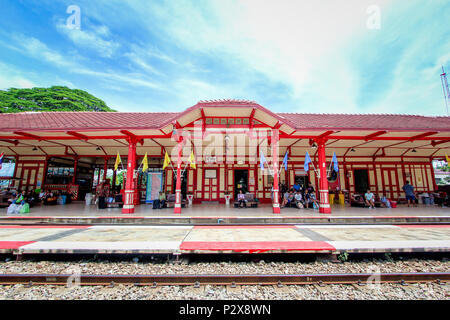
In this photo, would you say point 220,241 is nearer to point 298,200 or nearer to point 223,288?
point 223,288

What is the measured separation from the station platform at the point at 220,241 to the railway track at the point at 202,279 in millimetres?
603

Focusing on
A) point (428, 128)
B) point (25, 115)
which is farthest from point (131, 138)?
point (428, 128)

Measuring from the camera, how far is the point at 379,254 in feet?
14.1

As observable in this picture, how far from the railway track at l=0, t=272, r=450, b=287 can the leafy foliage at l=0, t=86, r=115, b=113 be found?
2420 centimetres

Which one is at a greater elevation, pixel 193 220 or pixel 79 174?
pixel 79 174

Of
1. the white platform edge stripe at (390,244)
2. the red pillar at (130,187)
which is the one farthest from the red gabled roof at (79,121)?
the white platform edge stripe at (390,244)

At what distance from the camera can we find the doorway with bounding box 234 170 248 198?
12633 millimetres

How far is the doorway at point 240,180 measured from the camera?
41.4ft

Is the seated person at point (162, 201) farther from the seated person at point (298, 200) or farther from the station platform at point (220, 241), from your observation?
the seated person at point (298, 200)

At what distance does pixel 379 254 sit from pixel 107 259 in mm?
6345

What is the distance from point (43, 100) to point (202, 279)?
28.0 m

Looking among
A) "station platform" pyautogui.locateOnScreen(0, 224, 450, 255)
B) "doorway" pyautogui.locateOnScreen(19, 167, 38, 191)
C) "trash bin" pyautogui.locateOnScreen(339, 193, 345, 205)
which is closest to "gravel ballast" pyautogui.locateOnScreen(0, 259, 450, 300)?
"station platform" pyautogui.locateOnScreen(0, 224, 450, 255)

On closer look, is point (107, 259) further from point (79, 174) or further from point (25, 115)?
point (79, 174)
